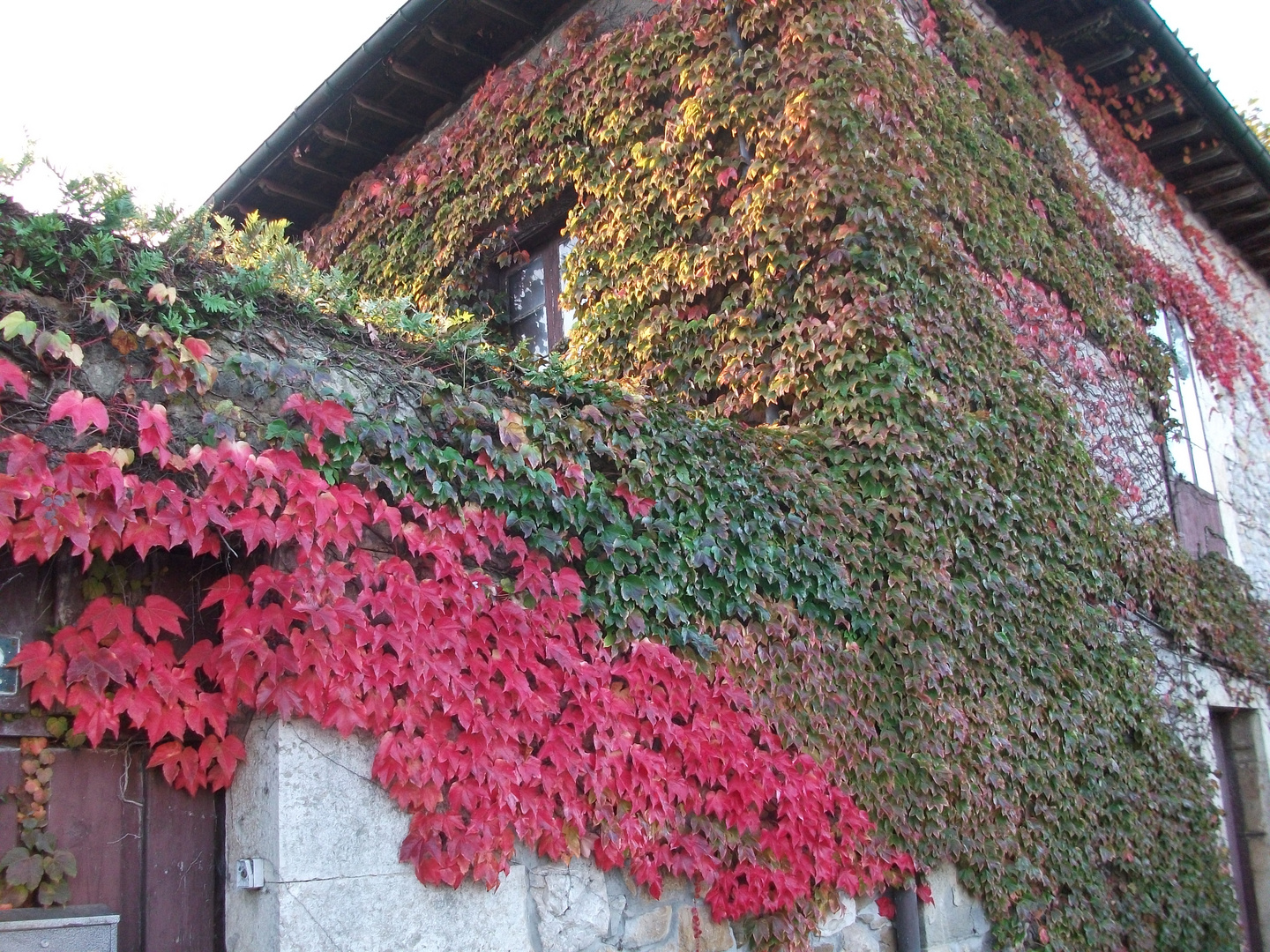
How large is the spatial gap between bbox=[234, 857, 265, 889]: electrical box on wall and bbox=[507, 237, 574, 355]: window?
4201 mm

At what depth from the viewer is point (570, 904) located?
11.8ft

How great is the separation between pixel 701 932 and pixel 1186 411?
6790mm

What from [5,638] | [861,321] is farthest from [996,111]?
[5,638]

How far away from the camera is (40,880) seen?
293 centimetres

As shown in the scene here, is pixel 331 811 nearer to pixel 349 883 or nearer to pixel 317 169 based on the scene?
pixel 349 883

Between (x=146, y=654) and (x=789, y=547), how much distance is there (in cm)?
252

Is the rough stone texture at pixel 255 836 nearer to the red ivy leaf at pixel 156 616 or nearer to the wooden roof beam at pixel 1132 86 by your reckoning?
the red ivy leaf at pixel 156 616

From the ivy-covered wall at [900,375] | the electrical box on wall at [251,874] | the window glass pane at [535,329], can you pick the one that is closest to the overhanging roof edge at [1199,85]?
the ivy-covered wall at [900,375]

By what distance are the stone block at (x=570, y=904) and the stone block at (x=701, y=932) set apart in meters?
0.35

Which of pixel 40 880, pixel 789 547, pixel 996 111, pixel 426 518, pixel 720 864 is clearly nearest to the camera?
pixel 40 880

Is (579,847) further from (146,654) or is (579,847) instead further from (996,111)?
(996,111)

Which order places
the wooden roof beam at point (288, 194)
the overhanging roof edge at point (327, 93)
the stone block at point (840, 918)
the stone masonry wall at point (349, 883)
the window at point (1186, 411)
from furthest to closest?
the wooden roof beam at point (288, 194) → the window at point (1186, 411) → the overhanging roof edge at point (327, 93) → the stone block at point (840, 918) → the stone masonry wall at point (349, 883)

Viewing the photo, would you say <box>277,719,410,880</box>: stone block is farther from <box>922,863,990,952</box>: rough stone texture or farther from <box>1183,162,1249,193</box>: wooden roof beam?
<box>1183,162,1249,193</box>: wooden roof beam

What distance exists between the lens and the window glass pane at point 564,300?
6.54 metres
